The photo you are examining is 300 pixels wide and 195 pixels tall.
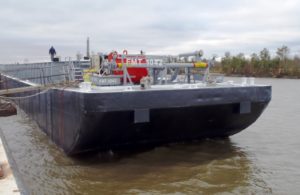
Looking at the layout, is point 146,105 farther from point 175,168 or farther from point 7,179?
point 7,179

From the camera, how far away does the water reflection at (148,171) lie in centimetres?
563

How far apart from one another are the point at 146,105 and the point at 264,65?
49.7m

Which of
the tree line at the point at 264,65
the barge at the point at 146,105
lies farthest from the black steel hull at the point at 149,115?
the tree line at the point at 264,65

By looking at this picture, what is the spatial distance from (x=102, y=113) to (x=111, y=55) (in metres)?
2.08

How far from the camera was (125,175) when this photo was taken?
6227mm

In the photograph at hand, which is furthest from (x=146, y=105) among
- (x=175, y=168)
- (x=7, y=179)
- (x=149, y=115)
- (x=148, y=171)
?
(x=7, y=179)

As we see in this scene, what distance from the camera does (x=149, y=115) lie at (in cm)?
641

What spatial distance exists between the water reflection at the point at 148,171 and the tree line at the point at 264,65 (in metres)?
42.9

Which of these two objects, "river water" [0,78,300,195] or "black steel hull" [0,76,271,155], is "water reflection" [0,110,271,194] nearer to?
"river water" [0,78,300,195]

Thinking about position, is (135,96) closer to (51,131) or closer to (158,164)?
(158,164)

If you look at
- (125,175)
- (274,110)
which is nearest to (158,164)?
(125,175)

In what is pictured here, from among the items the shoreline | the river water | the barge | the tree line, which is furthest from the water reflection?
the tree line

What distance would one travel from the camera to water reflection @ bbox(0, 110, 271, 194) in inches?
222

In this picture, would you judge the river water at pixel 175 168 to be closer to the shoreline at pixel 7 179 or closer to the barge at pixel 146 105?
the barge at pixel 146 105
